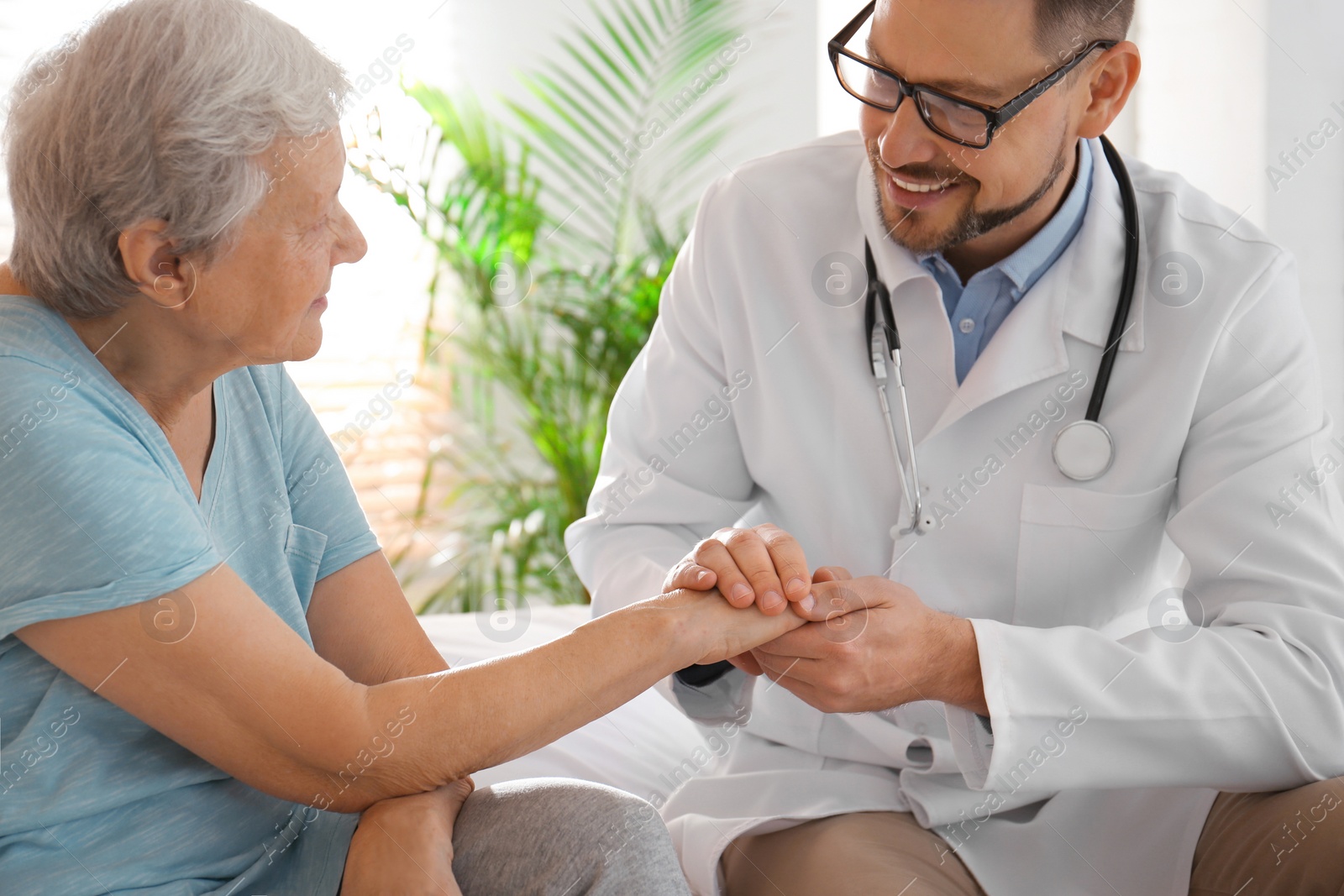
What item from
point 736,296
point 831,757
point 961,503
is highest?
point 736,296

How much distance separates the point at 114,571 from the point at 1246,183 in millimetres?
2514

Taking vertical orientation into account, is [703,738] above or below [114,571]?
below

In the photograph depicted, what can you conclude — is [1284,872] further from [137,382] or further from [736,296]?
[137,382]

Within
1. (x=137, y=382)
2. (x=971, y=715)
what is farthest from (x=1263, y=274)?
(x=137, y=382)

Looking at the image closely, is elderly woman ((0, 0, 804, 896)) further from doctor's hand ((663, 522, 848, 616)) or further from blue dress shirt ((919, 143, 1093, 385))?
blue dress shirt ((919, 143, 1093, 385))

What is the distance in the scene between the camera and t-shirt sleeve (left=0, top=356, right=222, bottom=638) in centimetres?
100

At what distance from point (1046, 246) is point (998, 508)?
1.28 ft

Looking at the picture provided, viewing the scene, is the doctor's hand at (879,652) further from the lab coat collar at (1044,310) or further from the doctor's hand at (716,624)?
the lab coat collar at (1044,310)

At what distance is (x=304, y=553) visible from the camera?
4.39ft

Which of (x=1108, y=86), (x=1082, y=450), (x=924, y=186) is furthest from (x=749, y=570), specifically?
(x=1108, y=86)

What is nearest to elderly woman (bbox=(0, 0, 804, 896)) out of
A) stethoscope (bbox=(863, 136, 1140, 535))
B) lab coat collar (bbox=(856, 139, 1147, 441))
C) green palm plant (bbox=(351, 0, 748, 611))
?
stethoscope (bbox=(863, 136, 1140, 535))

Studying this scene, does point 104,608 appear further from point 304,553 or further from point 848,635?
point 848,635

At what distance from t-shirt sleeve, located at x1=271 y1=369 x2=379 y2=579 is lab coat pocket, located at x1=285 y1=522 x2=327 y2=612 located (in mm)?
17

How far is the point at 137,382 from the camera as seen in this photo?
117cm
